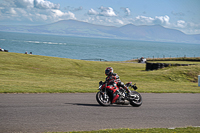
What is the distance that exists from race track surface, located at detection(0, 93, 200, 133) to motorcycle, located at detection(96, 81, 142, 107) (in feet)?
1.11

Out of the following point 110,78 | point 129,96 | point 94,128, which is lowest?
point 94,128

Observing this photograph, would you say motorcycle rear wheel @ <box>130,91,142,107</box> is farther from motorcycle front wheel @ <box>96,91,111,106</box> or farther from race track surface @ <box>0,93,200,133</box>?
motorcycle front wheel @ <box>96,91,111,106</box>

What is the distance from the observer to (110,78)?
12.0m

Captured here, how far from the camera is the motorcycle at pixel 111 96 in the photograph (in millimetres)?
11844

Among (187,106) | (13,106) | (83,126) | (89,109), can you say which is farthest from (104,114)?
(187,106)

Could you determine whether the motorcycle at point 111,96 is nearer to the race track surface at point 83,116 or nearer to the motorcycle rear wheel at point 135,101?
the motorcycle rear wheel at point 135,101

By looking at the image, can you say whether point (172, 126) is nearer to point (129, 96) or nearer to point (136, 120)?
point (136, 120)

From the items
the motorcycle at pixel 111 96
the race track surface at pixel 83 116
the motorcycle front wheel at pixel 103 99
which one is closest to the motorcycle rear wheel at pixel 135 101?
the motorcycle at pixel 111 96

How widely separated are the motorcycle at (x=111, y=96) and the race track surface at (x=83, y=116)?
1.11 ft

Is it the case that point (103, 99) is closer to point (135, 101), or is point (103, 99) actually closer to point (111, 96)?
point (111, 96)

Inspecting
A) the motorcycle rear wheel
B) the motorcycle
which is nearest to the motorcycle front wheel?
the motorcycle

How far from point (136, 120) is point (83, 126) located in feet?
7.40

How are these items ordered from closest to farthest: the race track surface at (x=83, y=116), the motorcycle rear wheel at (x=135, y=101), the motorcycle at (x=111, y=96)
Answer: the race track surface at (x=83, y=116), the motorcycle at (x=111, y=96), the motorcycle rear wheel at (x=135, y=101)

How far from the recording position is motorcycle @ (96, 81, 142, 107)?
1184 centimetres
